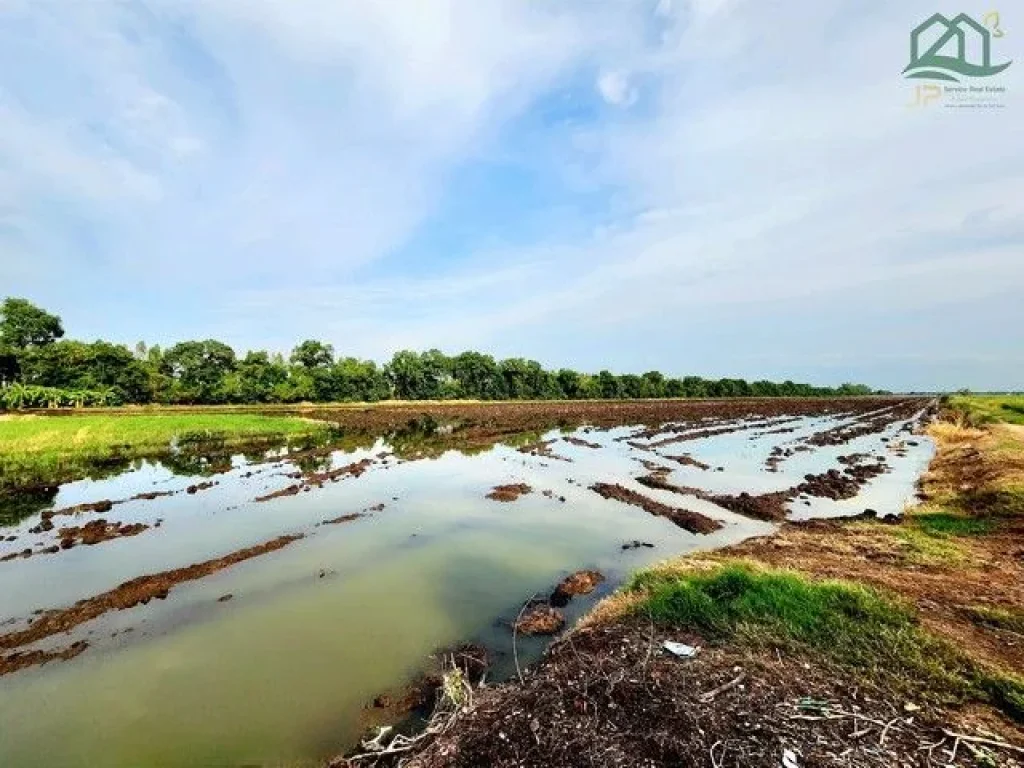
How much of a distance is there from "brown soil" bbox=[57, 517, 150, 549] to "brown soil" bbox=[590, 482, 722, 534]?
51.8ft

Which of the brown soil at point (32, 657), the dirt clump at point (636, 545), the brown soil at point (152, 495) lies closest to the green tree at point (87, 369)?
the brown soil at point (152, 495)

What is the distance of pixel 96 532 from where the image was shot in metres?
14.9

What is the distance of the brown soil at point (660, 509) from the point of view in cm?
1560

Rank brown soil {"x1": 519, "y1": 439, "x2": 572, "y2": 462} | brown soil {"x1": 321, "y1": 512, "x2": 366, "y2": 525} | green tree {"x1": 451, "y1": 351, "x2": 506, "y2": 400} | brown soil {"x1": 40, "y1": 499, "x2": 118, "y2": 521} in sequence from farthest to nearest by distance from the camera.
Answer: green tree {"x1": 451, "y1": 351, "x2": 506, "y2": 400}, brown soil {"x1": 519, "y1": 439, "x2": 572, "y2": 462}, brown soil {"x1": 40, "y1": 499, "x2": 118, "y2": 521}, brown soil {"x1": 321, "y1": 512, "x2": 366, "y2": 525}

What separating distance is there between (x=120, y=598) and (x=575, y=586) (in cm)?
984

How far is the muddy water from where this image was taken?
707 centimetres

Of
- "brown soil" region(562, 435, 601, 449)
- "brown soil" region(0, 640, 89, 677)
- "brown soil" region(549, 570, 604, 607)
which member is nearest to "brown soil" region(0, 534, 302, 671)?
"brown soil" region(0, 640, 89, 677)

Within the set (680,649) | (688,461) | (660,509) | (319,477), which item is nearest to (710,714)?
(680,649)

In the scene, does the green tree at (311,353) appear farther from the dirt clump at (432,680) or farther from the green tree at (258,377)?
the dirt clump at (432,680)

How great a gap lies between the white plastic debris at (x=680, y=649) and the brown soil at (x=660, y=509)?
29.7 feet

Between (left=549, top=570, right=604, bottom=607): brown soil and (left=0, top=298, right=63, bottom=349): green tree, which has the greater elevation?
(left=0, top=298, right=63, bottom=349): green tree

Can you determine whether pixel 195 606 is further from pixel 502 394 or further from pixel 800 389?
pixel 800 389

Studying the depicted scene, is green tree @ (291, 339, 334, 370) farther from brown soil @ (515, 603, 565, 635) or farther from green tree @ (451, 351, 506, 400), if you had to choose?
brown soil @ (515, 603, 565, 635)

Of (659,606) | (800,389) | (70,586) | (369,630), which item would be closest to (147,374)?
(70,586)
